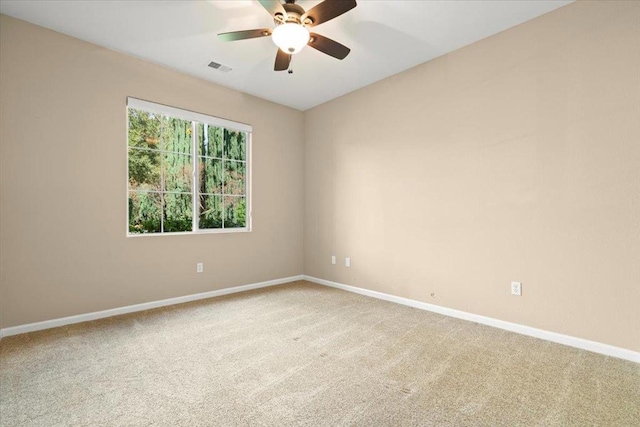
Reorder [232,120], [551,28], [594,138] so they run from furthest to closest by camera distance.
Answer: [232,120], [551,28], [594,138]

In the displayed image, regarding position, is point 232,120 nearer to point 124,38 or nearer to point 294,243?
point 124,38

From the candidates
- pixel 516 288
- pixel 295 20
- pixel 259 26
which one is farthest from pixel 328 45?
pixel 516 288

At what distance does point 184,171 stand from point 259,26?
1970 millimetres

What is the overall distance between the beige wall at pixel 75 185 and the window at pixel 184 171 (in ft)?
0.50

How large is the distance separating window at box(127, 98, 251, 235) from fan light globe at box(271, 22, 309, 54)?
198 centimetres

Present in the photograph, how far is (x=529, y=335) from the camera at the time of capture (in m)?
2.71

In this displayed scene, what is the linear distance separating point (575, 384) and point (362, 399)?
139 cm

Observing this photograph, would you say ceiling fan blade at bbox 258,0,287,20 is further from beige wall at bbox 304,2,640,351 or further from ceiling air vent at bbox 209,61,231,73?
beige wall at bbox 304,2,640,351

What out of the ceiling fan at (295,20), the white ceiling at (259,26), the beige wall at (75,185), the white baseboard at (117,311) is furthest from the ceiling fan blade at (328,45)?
the white baseboard at (117,311)

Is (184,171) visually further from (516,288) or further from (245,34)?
(516,288)

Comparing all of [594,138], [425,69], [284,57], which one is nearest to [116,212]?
[284,57]

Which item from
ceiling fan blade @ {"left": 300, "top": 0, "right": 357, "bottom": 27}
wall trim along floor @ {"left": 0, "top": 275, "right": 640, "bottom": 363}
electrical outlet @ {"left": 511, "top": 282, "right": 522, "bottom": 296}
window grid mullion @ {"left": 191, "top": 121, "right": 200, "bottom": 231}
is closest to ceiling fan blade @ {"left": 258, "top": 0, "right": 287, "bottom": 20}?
ceiling fan blade @ {"left": 300, "top": 0, "right": 357, "bottom": 27}

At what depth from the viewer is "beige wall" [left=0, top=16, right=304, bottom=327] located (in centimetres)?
274

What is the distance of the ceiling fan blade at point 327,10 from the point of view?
2.10m
